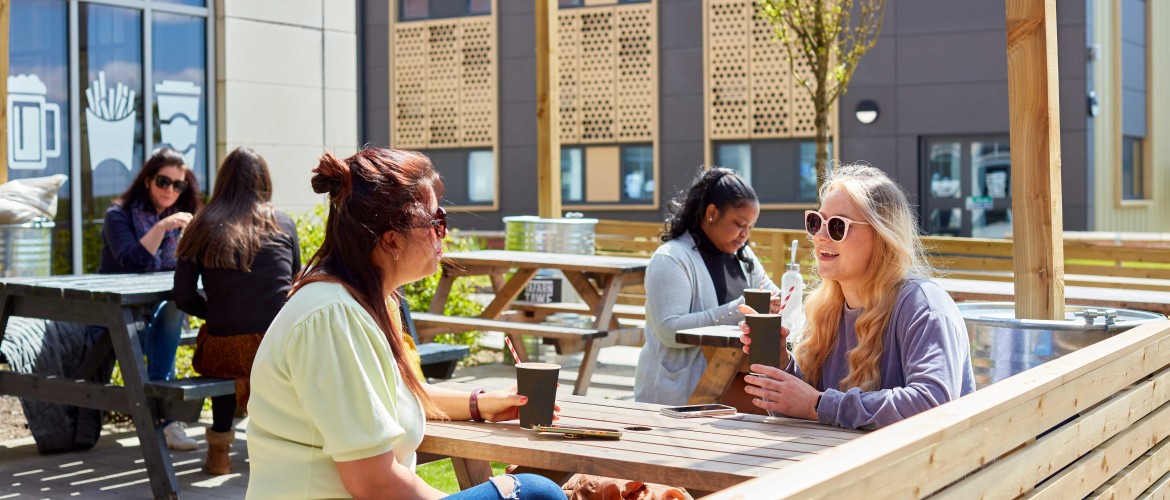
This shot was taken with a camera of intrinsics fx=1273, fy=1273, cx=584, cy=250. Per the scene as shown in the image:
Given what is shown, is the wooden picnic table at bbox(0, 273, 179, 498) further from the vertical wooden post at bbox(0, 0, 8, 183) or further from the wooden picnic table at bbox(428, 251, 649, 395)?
the wooden picnic table at bbox(428, 251, 649, 395)

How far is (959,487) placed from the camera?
2.44m

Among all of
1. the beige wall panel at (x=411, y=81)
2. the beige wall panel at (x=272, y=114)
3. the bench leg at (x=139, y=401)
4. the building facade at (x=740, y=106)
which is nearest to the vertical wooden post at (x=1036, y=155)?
the bench leg at (x=139, y=401)

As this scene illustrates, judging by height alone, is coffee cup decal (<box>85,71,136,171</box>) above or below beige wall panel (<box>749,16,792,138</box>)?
below

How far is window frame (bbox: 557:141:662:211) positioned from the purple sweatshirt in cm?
2234

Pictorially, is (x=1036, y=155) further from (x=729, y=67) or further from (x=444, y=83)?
(x=444, y=83)

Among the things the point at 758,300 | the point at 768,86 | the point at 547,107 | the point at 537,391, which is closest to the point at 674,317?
the point at 758,300

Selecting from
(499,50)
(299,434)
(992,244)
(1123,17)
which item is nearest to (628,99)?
(499,50)

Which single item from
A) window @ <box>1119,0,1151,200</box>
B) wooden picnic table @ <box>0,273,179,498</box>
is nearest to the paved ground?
wooden picnic table @ <box>0,273,179,498</box>

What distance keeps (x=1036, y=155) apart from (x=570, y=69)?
21903mm

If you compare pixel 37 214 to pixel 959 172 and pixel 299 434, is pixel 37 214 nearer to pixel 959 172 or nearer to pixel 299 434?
pixel 299 434

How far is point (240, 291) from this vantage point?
5754mm

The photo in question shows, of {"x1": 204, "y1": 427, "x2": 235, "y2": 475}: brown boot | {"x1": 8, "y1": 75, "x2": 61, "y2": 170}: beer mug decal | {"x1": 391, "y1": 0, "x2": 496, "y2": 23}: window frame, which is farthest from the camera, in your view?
{"x1": 391, "y1": 0, "x2": 496, "y2": 23}: window frame

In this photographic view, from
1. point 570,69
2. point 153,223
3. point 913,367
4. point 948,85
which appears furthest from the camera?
point 570,69

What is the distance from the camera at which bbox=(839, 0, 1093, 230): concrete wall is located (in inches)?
900
